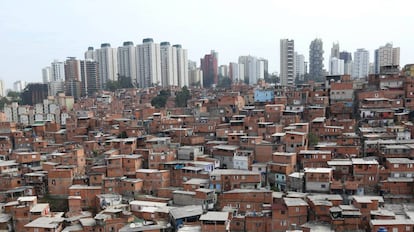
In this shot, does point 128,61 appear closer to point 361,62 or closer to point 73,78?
point 73,78

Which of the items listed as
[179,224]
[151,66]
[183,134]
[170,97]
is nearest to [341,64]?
[151,66]

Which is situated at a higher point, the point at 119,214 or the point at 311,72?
the point at 311,72

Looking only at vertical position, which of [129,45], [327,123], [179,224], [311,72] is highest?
[129,45]

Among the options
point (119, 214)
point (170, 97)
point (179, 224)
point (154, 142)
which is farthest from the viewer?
point (170, 97)

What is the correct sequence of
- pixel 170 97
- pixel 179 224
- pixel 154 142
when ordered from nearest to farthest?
1. pixel 179 224
2. pixel 154 142
3. pixel 170 97

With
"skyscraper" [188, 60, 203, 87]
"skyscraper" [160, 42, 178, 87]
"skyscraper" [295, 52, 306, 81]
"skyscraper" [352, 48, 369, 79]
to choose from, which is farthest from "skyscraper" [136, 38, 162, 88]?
"skyscraper" [352, 48, 369, 79]

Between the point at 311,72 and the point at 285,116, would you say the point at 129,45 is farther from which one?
the point at 285,116

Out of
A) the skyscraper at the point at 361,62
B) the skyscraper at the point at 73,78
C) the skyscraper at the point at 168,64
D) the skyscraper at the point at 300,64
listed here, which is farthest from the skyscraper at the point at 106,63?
the skyscraper at the point at 361,62

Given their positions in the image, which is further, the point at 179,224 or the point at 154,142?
the point at 154,142
